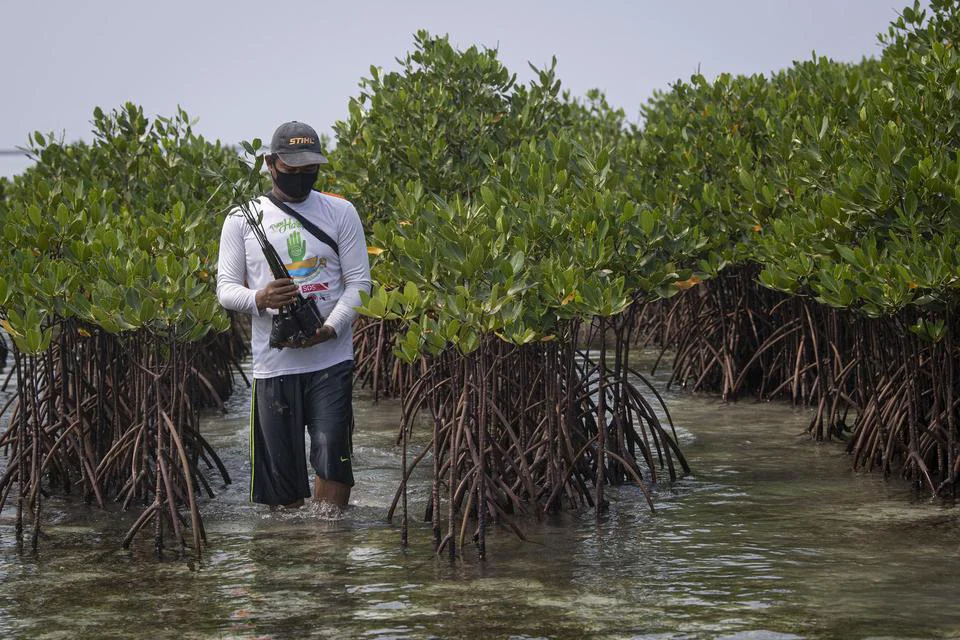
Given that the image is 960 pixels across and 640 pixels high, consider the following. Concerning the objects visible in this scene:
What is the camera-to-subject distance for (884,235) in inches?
284

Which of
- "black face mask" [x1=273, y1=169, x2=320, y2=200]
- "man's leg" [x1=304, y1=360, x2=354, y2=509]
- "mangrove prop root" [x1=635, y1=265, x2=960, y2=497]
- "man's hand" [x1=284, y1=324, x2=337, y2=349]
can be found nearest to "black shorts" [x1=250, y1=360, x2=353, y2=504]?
"man's leg" [x1=304, y1=360, x2=354, y2=509]

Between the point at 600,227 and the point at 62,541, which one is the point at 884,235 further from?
the point at 62,541

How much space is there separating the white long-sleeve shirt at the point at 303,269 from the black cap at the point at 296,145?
7.9 inches

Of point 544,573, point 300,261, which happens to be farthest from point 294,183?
point 544,573

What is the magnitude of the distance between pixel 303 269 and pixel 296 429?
745 mm

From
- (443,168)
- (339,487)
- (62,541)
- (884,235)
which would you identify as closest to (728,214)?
(443,168)

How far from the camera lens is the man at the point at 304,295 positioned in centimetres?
600

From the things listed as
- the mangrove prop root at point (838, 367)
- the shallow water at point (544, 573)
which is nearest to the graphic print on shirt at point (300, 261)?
the shallow water at point (544, 573)

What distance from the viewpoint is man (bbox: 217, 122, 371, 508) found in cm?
600

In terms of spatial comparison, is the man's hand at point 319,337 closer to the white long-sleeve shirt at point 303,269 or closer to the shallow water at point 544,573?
the white long-sleeve shirt at point 303,269

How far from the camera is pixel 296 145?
6066 mm

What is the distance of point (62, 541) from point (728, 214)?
18.5 ft

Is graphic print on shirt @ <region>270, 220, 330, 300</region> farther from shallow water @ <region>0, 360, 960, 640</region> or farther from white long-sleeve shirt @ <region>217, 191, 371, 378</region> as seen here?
shallow water @ <region>0, 360, 960, 640</region>

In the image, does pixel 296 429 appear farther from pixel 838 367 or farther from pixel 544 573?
pixel 838 367
